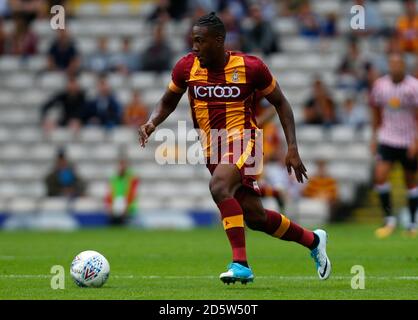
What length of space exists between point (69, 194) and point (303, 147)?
14.8 ft

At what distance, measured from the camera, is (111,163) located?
22.9m

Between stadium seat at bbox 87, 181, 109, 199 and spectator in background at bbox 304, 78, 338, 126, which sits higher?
spectator in background at bbox 304, 78, 338, 126

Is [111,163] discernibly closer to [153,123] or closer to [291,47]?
[291,47]

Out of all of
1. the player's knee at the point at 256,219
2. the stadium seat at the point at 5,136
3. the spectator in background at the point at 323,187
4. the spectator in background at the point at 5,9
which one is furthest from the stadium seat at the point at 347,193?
the player's knee at the point at 256,219

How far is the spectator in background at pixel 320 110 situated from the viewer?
21484 millimetres

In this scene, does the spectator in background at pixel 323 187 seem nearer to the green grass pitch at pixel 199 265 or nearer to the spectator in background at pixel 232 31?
the green grass pitch at pixel 199 265

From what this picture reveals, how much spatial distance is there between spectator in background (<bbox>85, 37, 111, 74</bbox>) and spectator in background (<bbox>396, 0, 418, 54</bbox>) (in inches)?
245

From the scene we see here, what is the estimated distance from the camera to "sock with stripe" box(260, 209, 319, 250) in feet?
31.4

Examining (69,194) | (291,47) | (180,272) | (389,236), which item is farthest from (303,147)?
(180,272)

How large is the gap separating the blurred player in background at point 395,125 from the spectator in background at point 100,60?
927 centimetres

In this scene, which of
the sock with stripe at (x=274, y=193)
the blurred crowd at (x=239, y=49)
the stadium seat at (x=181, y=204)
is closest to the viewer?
the sock with stripe at (x=274, y=193)

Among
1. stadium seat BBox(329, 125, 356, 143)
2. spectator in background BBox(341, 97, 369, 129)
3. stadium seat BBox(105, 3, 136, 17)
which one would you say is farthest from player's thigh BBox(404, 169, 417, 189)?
stadium seat BBox(105, 3, 136, 17)

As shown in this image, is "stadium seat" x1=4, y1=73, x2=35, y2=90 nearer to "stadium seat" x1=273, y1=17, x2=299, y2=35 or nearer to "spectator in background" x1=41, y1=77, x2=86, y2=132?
"spectator in background" x1=41, y1=77, x2=86, y2=132

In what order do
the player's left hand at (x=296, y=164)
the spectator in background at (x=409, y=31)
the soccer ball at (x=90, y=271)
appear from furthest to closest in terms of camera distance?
the spectator in background at (x=409, y=31) → the player's left hand at (x=296, y=164) → the soccer ball at (x=90, y=271)
